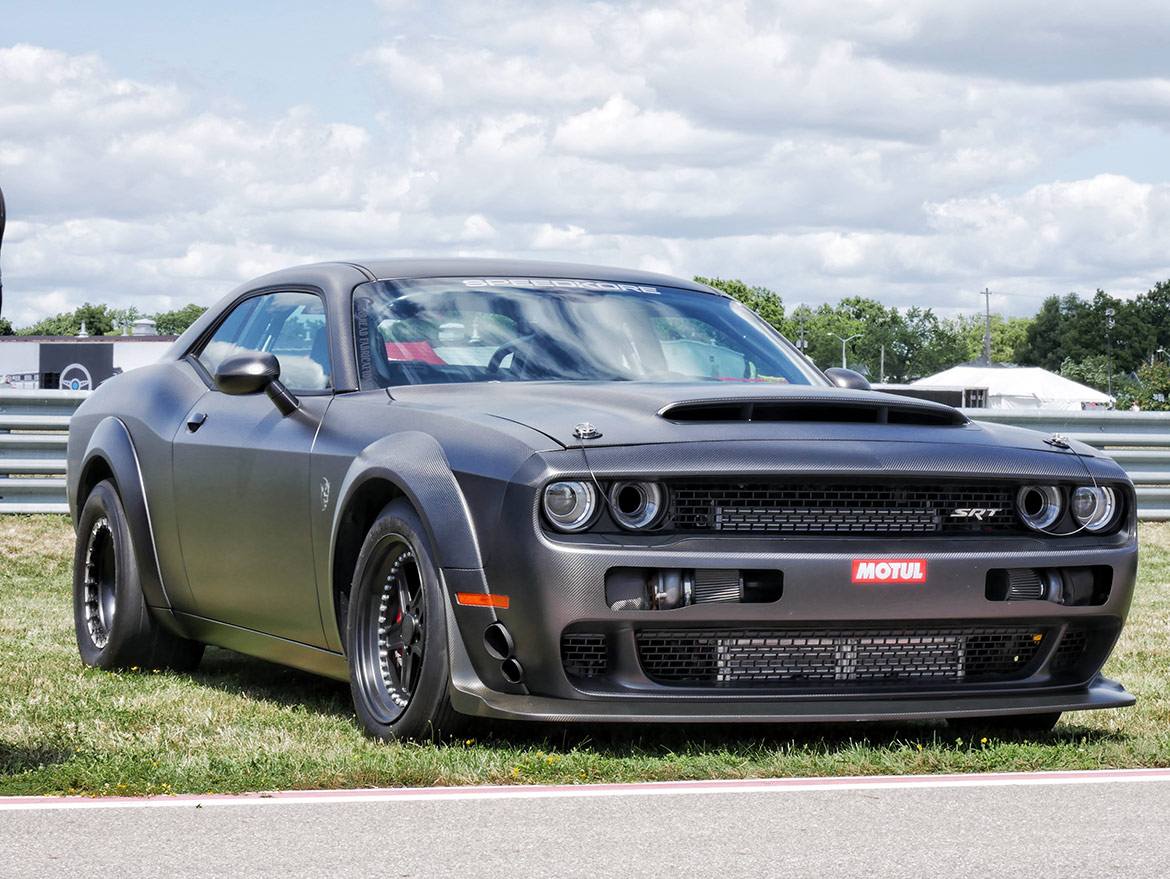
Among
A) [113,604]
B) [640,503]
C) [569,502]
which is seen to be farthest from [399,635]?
[113,604]

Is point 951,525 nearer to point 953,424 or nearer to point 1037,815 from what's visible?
point 953,424

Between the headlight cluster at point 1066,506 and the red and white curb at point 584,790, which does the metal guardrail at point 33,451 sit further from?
the headlight cluster at point 1066,506

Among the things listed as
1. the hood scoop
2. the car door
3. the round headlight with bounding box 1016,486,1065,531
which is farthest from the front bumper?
the car door

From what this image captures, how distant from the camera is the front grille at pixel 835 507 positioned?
458 centimetres

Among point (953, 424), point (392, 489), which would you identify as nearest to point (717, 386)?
point (953, 424)

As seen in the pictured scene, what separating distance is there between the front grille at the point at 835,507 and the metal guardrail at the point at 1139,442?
9.23m

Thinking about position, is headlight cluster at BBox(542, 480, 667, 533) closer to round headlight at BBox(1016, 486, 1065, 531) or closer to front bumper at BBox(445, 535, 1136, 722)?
front bumper at BBox(445, 535, 1136, 722)

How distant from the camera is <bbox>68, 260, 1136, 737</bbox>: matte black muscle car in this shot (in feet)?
14.8

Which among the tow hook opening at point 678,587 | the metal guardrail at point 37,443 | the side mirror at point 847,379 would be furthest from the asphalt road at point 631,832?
the metal guardrail at point 37,443

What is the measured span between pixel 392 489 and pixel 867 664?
147cm

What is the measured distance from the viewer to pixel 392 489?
5062 millimetres

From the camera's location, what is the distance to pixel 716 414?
484cm

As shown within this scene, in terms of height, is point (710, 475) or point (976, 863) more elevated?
point (710, 475)

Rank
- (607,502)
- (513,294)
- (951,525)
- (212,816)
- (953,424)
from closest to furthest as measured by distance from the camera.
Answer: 1. (212,816)
2. (607,502)
3. (951,525)
4. (953,424)
5. (513,294)
